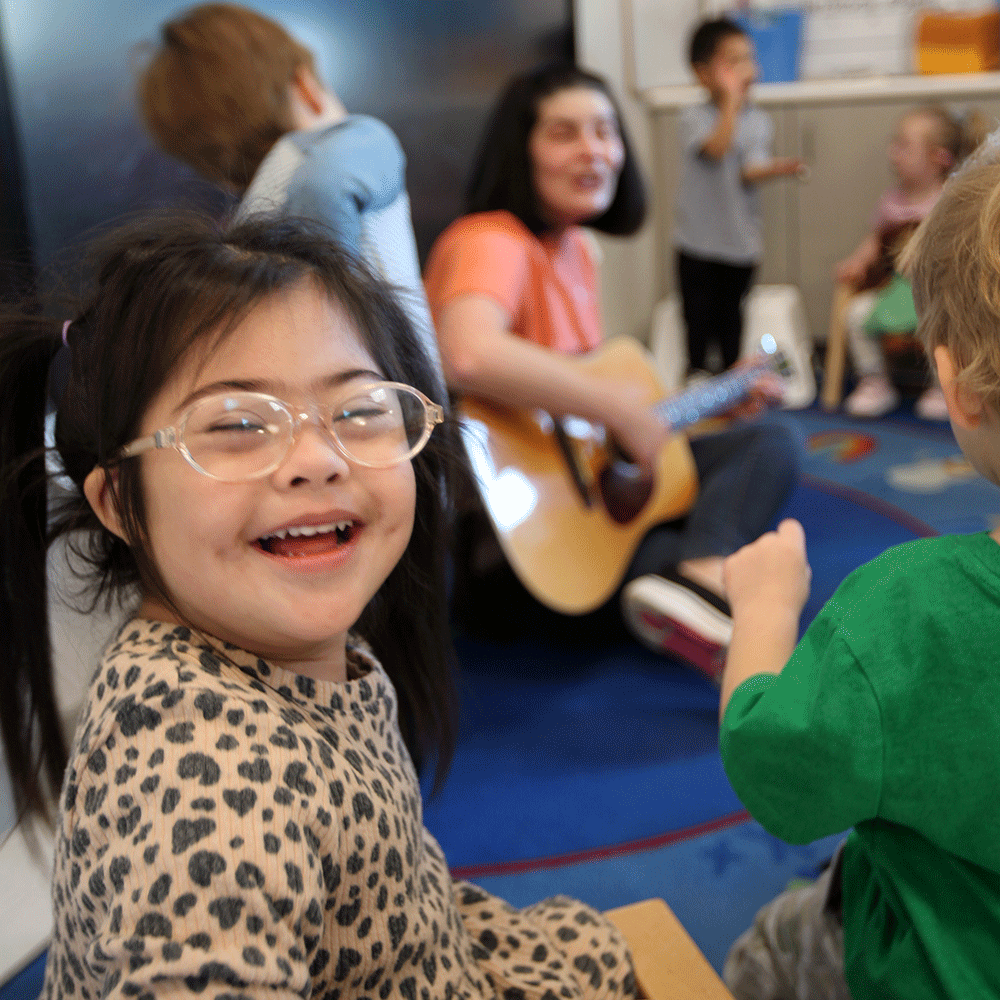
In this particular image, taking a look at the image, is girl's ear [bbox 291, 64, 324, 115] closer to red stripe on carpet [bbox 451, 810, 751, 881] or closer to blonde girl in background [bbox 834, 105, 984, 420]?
red stripe on carpet [bbox 451, 810, 751, 881]

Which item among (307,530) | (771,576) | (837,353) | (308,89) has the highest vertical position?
(308,89)

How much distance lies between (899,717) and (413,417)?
1.21 ft

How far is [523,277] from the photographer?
1752mm

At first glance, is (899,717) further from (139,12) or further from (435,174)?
(435,174)

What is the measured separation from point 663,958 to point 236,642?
421 millimetres

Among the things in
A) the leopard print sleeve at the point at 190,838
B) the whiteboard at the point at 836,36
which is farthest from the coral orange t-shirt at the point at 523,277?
the whiteboard at the point at 836,36

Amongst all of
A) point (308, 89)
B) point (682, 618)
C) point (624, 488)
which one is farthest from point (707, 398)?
point (308, 89)

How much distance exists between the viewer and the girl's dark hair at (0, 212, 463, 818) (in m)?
0.68

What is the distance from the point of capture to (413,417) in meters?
0.74

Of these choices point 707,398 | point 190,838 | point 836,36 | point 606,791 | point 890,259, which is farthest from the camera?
point 836,36

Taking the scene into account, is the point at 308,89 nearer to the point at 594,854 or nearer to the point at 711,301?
the point at 594,854

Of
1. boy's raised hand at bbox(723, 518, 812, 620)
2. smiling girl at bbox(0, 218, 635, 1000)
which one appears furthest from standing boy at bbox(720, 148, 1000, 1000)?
smiling girl at bbox(0, 218, 635, 1000)

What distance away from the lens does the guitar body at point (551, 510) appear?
170 cm

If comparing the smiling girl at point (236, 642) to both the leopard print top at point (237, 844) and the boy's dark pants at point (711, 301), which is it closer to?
the leopard print top at point (237, 844)
